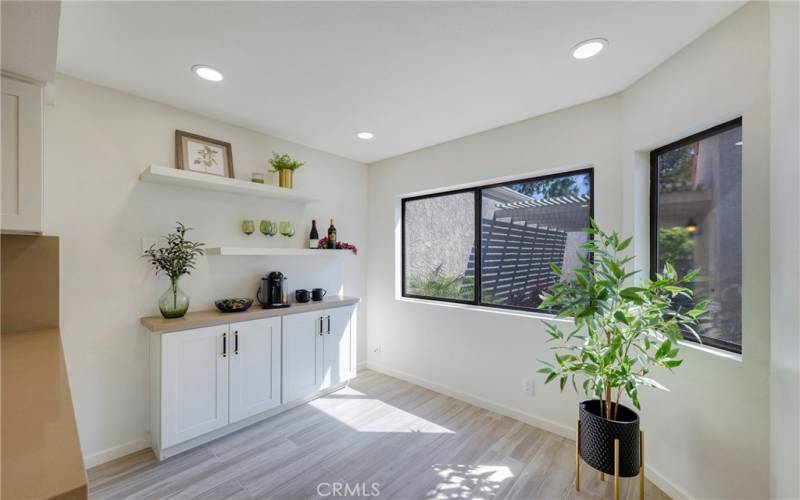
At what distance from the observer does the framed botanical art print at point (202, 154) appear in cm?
257

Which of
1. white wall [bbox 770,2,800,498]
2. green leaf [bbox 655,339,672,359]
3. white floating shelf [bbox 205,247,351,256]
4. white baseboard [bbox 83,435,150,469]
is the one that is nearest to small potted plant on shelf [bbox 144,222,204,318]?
white floating shelf [bbox 205,247,351,256]

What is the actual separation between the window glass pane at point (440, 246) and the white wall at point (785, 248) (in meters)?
2.07

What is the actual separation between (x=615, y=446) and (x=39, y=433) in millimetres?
2248

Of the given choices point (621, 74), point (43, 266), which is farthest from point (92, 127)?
point (621, 74)

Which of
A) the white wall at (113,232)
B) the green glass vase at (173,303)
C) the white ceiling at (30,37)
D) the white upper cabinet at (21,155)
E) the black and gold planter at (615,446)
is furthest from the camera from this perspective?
the green glass vase at (173,303)

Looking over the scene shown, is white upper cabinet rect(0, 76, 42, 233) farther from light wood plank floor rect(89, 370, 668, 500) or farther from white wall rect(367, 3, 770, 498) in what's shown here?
white wall rect(367, 3, 770, 498)

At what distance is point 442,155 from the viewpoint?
3.43 m

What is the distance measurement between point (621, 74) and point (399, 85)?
1393 millimetres

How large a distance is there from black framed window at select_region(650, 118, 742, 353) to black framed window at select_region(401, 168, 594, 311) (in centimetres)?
54

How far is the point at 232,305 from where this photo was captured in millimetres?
2650

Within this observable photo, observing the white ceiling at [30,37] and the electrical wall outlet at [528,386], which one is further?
the electrical wall outlet at [528,386]

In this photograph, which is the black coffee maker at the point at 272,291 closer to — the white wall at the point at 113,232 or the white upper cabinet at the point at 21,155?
the white wall at the point at 113,232

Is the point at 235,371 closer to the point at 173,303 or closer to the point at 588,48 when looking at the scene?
the point at 173,303

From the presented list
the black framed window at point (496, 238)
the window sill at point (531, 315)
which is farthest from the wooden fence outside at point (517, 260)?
the window sill at point (531, 315)
